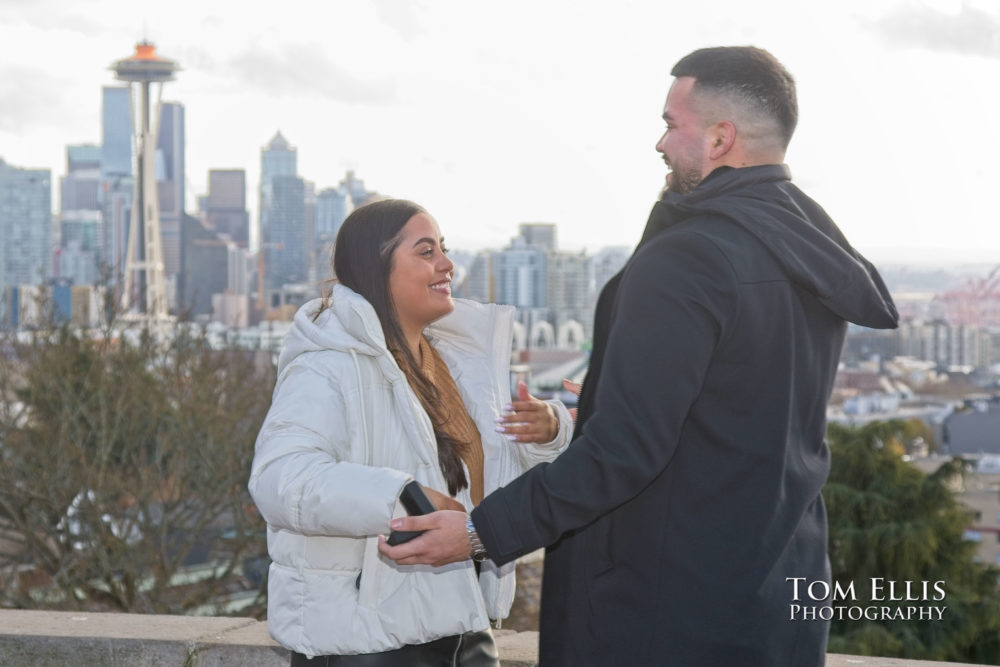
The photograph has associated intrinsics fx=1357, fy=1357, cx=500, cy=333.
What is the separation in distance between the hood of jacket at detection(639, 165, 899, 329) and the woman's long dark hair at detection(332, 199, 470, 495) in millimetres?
544

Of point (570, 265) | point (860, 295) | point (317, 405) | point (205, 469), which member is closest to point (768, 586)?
point (860, 295)

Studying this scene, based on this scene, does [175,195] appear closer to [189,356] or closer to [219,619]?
[189,356]

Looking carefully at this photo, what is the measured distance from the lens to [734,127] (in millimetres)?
1977

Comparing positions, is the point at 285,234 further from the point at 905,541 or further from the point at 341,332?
the point at 341,332

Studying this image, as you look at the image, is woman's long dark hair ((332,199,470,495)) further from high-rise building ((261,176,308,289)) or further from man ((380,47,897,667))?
high-rise building ((261,176,308,289))

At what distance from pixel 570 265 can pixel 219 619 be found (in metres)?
137

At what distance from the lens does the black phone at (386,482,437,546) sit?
2.01 meters

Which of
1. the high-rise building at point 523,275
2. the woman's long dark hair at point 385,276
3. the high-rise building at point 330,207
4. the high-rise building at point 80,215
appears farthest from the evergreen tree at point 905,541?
the high-rise building at point 80,215

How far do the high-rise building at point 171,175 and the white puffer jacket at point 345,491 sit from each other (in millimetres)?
149189

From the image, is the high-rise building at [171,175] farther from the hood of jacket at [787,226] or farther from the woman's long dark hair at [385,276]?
the hood of jacket at [787,226]

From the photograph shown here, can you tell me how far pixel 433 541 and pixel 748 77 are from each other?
819 millimetres

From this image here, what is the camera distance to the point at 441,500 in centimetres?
206

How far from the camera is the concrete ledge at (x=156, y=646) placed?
283cm

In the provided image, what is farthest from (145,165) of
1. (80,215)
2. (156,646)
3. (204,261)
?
(156,646)
